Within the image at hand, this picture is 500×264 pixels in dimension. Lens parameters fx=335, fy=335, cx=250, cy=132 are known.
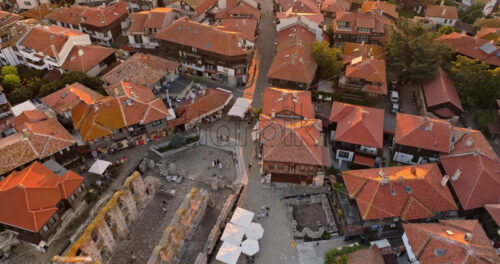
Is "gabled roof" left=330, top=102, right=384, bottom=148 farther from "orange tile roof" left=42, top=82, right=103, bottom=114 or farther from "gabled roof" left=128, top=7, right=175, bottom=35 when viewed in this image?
"gabled roof" left=128, top=7, right=175, bottom=35

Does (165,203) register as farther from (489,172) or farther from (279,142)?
(489,172)

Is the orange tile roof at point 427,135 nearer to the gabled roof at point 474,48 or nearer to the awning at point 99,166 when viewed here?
the gabled roof at point 474,48

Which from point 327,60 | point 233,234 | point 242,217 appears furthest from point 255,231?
point 327,60

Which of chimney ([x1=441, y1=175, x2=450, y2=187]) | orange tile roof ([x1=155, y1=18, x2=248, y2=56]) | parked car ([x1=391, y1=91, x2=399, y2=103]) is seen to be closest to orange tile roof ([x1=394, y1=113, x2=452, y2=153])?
chimney ([x1=441, y1=175, x2=450, y2=187])

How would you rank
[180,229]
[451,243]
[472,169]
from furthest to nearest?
1. [472,169]
2. [180,229]
3. [451,243]

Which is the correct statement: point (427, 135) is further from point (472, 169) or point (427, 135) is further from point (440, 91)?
point (440, 91)

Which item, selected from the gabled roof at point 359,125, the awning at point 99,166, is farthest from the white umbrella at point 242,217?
the awning at point 99,166
